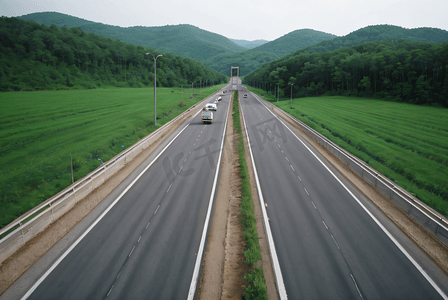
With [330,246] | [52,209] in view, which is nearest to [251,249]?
[330,246]

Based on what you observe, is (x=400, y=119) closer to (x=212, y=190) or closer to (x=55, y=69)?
(x=212, y=190)

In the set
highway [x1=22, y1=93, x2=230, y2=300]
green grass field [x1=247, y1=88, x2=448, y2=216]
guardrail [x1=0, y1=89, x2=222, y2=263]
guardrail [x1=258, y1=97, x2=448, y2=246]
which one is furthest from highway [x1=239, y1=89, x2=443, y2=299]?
guardrail [x1=0, y1=89, x2=222, y2=263]

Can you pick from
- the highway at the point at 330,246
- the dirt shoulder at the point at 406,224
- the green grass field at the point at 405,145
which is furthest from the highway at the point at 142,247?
the green grass field at the point at 405,145

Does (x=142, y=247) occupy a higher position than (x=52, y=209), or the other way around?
Result: (x=52, y=209)

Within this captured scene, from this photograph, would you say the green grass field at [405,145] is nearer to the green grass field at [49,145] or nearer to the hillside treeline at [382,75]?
the hillside treeline at [382,75]

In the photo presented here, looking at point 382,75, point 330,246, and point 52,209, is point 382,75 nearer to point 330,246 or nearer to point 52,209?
point 330,246

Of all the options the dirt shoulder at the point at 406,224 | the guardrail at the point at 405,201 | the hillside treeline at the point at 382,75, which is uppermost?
the hillside treeline at the point at 382,75

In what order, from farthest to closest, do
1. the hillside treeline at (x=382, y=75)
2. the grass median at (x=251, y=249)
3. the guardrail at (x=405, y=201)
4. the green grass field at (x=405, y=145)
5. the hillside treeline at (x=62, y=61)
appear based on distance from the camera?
the hillside treeline at (x=62, y=61)
the hillside treeline at (x=382, y=75)
the green grass field at (x=405, y=145)
the guardrail at (x=405, y=201)
the grass median at (x=251, y=249)
